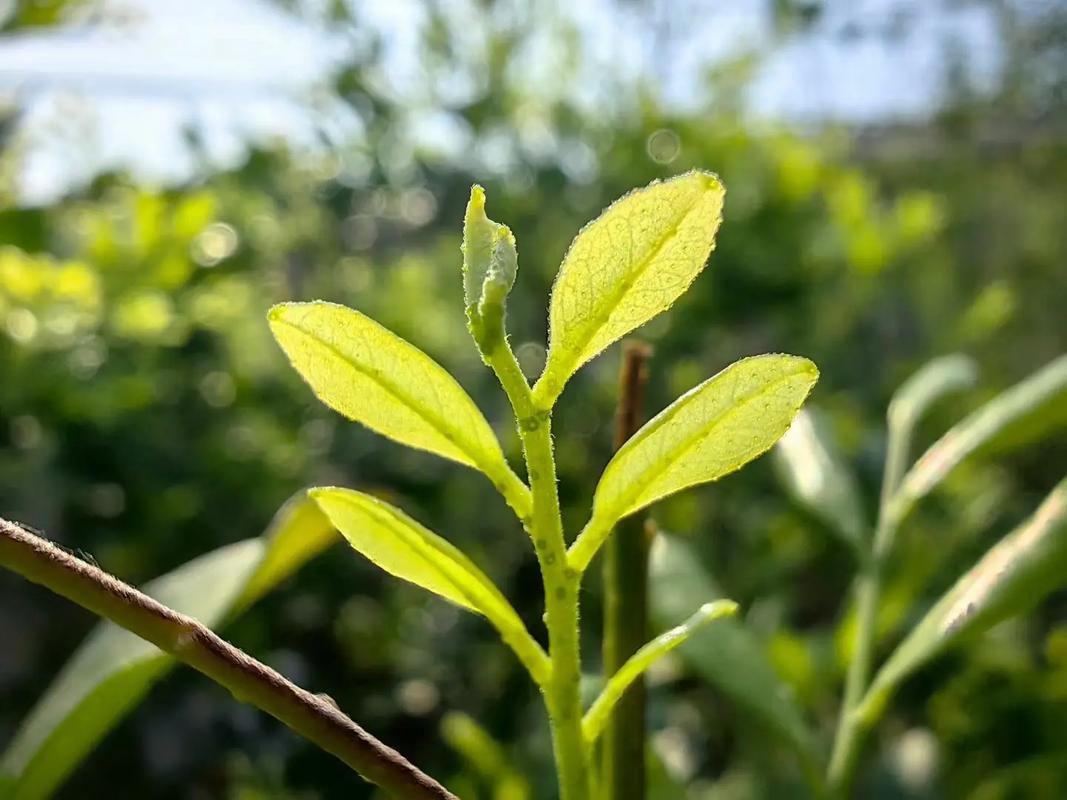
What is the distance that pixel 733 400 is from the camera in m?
0.19

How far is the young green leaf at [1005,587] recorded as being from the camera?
293 mm

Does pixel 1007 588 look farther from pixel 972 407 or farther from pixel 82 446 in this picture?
pixel 972 407

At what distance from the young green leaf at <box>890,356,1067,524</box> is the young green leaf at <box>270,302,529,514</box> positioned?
0.77 ft

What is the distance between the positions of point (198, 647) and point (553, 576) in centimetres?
7

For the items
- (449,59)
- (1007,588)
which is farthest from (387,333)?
(449,59)

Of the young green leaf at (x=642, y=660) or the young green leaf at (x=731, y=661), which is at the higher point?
the young green leaf at (x=642, y=660)

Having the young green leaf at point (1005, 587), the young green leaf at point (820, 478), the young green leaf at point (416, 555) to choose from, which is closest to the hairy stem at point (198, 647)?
the young green leaf at point (416, 555)

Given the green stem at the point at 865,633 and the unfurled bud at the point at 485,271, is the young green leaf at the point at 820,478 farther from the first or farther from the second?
the unfurled bud at the point at 485,271

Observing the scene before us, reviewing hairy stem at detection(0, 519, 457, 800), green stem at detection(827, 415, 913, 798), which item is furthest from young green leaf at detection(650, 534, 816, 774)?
hairy stem at detection(0, 519, 457, 800)

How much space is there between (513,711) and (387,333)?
77cm

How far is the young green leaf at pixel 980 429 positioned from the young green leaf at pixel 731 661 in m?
0.09

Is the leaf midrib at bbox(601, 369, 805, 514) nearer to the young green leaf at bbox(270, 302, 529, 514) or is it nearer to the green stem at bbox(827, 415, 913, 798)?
the young green leaf at bbox(270, 302, 529, 514)

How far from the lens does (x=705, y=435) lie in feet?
0.65

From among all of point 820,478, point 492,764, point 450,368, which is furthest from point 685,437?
point 450,368
